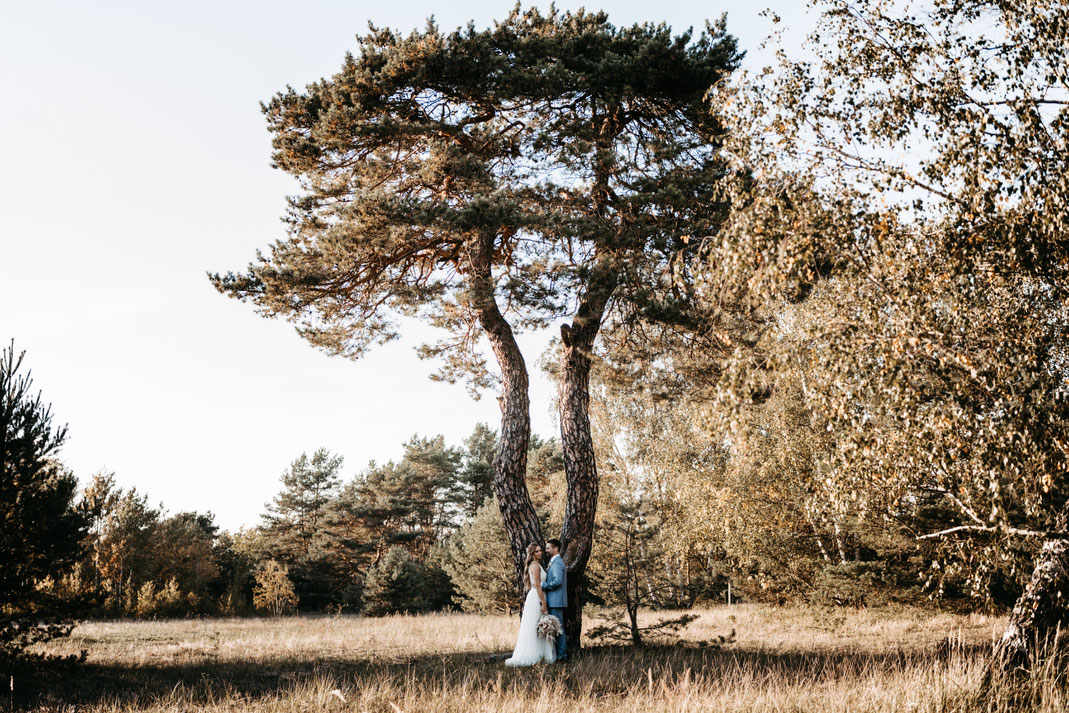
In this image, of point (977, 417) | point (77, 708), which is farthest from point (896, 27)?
point (77, 708)

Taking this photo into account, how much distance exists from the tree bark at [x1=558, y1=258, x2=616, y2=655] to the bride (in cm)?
77

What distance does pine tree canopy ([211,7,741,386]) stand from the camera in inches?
368

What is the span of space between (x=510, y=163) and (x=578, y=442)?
4853 millimetres

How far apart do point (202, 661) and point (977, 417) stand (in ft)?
35.9

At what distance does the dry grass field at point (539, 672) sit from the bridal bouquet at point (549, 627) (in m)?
0.53

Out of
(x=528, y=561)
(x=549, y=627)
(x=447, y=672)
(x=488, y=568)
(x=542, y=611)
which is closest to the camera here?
(x=447, y=672)

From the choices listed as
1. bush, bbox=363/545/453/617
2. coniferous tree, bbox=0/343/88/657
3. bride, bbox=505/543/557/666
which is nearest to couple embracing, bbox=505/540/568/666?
bride, bbox=505/543/557/666

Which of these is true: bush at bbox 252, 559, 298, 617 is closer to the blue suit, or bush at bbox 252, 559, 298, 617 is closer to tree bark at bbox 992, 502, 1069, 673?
the blue suit

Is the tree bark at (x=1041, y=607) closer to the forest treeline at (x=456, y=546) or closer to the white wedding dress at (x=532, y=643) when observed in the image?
the forest treeline at (x=456, y=546)

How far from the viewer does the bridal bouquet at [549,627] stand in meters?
8.89

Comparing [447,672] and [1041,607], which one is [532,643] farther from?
[1041,607]

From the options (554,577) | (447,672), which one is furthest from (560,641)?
(447,672)

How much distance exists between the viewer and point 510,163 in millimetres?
10773

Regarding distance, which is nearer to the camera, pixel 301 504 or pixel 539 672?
pixel 539 672
